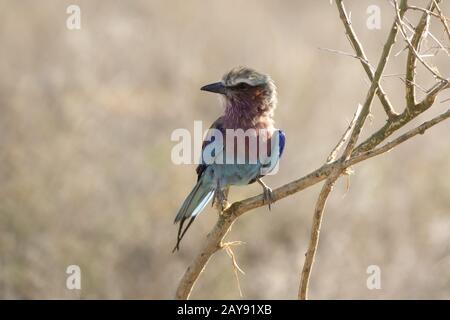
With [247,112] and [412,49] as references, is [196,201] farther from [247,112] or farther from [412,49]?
[412,49]

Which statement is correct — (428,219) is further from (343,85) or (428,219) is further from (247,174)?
(247,174)

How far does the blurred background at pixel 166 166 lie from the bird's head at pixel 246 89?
296cm

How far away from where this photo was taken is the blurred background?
8.20 metres

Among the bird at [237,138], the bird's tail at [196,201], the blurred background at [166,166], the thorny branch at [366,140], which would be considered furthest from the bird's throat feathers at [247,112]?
the blurred background at [166,166]

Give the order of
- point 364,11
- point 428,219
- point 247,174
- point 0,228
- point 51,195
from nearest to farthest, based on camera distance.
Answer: point 247,174, point 0,228, point 51,195, point 428,219, point 364,11

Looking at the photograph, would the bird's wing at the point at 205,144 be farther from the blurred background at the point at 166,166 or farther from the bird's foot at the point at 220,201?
the blurred background at the point at 166,166

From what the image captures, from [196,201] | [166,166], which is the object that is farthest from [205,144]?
[166,166]

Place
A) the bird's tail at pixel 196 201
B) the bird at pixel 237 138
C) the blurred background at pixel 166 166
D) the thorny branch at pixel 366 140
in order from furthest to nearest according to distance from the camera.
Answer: the blurred background at pixel 166 166 < the bird at pixel 237 138 < the bird's tail at pixel 196 201 < the thorny branch at pixel 366 140

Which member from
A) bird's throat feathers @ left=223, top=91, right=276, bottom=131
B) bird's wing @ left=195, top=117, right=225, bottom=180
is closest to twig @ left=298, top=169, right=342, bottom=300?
bird's wing @ left=195, top=117, right=225, bottom=180

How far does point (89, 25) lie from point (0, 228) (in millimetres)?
4717

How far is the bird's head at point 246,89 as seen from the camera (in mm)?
5152

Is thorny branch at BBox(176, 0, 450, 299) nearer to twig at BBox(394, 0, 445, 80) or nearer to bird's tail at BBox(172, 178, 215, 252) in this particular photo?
twig at BBox(394, 0, 445, 80)

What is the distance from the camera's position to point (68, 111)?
32.9 ft
